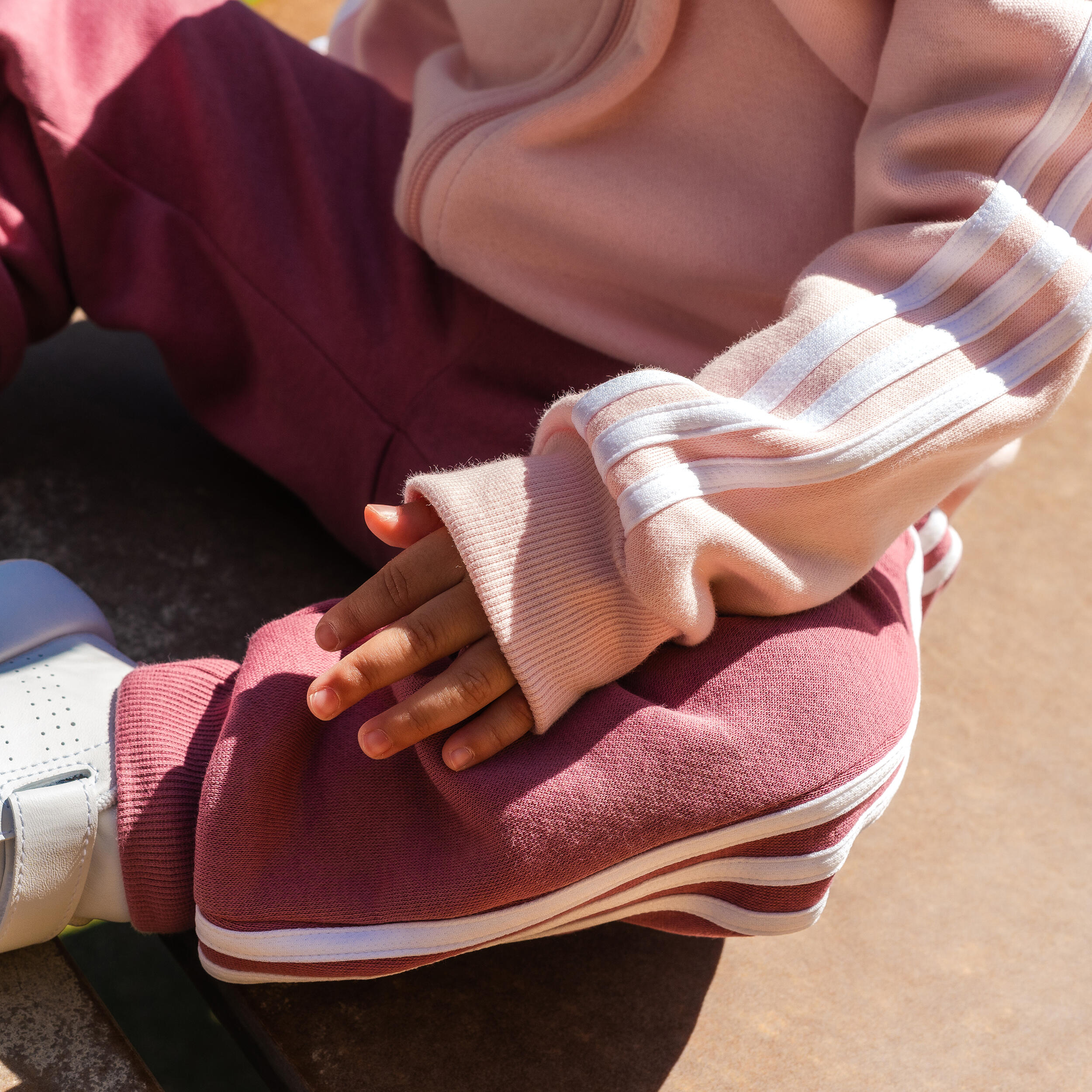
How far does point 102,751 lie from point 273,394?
1.26ft

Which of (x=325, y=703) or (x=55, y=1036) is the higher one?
(x=325, y=703)

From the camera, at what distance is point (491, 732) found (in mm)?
639

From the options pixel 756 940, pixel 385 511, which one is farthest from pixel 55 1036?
pixel 756 940

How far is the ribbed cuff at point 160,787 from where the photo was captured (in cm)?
68

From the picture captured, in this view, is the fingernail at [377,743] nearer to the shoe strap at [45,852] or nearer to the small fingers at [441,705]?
the small fingers at [441,705]

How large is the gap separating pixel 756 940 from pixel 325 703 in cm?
42

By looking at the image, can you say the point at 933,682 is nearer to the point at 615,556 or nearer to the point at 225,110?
the point at 615,556

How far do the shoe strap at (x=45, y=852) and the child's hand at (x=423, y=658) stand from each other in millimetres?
168

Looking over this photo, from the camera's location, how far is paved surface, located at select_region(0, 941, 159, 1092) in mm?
674

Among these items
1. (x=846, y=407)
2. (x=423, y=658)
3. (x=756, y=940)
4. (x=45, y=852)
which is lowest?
(x=756, y=940)

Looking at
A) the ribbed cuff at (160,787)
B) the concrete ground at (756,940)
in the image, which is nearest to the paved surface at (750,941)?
the concrete ground at (756,940)

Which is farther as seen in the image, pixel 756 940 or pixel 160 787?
pixel 756 940

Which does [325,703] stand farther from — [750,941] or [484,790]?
[750,941]

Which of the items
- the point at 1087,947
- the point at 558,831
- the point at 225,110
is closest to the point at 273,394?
the point at 225,110
